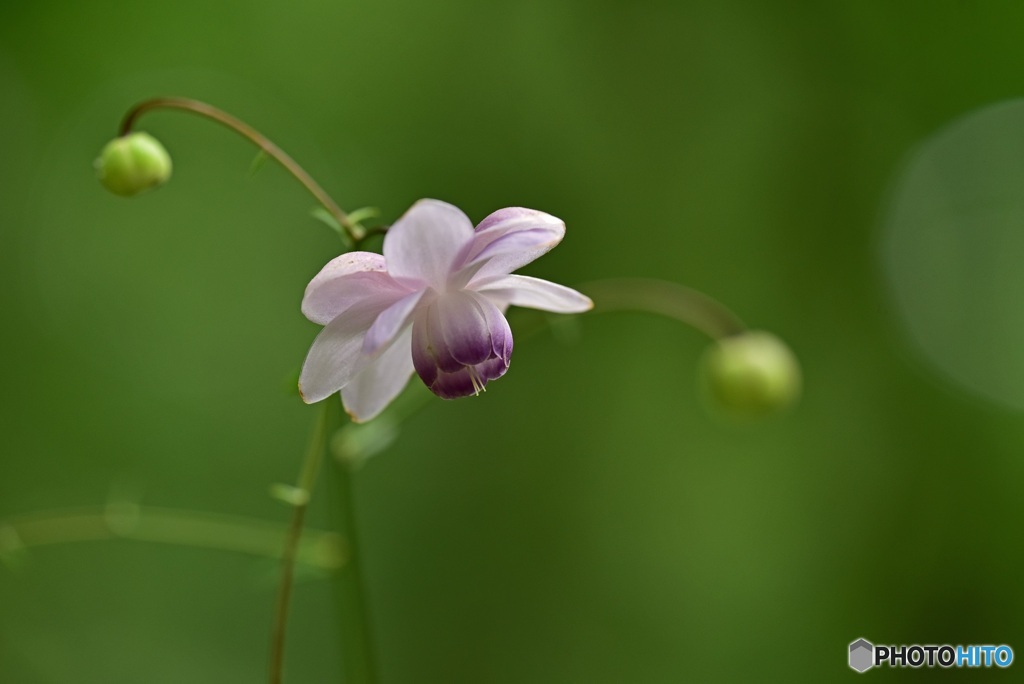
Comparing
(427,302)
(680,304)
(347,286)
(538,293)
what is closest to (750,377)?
(680,304)

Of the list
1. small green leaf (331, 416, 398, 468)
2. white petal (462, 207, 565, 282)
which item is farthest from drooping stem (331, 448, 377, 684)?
white petal (462, 207, 565, 282)

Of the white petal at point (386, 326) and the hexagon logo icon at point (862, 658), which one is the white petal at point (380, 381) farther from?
the hexagon logo icon at point (862, 658)

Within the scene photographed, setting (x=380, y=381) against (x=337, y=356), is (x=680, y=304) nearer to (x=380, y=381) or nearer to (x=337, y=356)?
(x=380, y=381)

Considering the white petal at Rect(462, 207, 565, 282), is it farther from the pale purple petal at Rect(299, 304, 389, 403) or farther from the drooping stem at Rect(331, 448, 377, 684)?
the drooping stem at Rect(331, 448, 377, 684)

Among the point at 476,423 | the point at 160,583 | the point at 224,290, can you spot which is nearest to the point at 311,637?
the point at 160,583

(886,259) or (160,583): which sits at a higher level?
(886,259)

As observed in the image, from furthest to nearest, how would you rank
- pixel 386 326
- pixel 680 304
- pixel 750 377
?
pixel 680 304 < pixel 750 377 < pixel 386 326

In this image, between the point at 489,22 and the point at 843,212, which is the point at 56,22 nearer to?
the point at 489,22
